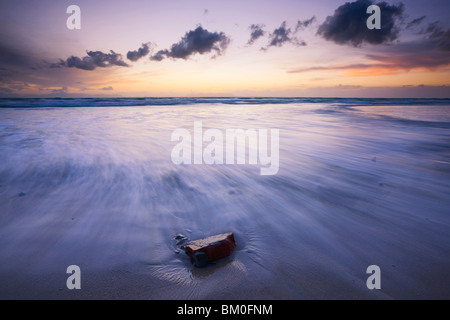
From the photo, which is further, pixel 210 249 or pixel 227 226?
pixel 227 226

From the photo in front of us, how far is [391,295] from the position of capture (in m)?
1.54

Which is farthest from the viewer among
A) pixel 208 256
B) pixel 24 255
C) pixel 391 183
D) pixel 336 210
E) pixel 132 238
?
pixel 391 183

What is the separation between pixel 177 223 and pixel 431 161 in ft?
18.3

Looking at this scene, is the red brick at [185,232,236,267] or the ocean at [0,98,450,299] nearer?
the ocean at [0,98,450,299]

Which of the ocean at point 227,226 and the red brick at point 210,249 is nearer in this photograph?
the ocean at point 227,226

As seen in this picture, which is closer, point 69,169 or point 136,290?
point 136,290

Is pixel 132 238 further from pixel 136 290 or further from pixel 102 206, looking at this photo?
pixel 102 206

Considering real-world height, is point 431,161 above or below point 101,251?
above

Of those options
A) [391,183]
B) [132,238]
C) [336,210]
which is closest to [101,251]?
[132,238]

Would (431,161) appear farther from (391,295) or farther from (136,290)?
(136,290)
